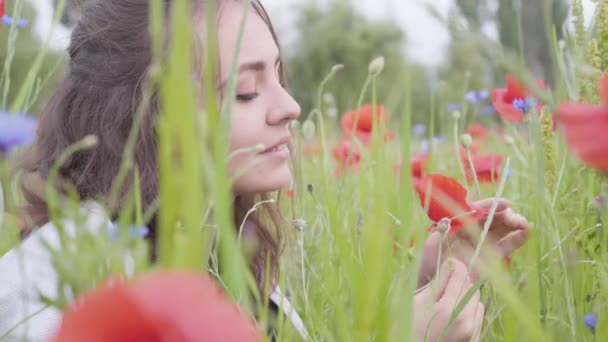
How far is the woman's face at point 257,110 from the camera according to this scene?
0.92 meters

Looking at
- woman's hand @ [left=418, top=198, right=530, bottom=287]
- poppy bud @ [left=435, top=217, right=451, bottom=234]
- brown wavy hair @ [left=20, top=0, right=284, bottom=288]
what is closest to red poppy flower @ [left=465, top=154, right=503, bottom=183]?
woman's hand @ [left=418, top=198, right=530, bottom=287]

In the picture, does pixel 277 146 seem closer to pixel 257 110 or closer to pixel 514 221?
pixel 257 110

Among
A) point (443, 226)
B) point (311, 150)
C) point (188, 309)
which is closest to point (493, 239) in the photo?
point (443, 226)

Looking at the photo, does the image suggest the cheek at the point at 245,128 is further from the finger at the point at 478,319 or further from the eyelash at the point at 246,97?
Result: the finger at the point at 478,319

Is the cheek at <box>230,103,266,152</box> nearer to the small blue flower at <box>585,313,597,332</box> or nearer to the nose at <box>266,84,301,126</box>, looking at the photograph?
the nose at <box>266,84,301,126</box>

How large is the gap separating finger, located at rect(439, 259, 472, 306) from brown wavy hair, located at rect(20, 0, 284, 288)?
1.06 feet

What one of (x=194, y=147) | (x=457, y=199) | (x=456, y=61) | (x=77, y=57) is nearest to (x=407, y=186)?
(x=194, y=147)

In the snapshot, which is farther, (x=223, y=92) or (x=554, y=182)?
(x=223, y=92)

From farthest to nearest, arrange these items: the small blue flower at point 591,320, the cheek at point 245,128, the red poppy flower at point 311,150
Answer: the red poppy flower at point 311,150 < the cheek at point 245,128 < the small blue flower at point 591,320

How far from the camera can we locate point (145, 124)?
1005 mm

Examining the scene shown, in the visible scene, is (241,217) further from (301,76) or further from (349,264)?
(301,76)

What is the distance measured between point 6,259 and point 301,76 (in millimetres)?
14130

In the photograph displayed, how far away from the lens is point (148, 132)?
3.22 feet

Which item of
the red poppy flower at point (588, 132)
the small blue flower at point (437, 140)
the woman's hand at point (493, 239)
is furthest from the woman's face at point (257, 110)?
the small blue flower at point (437, 140)
